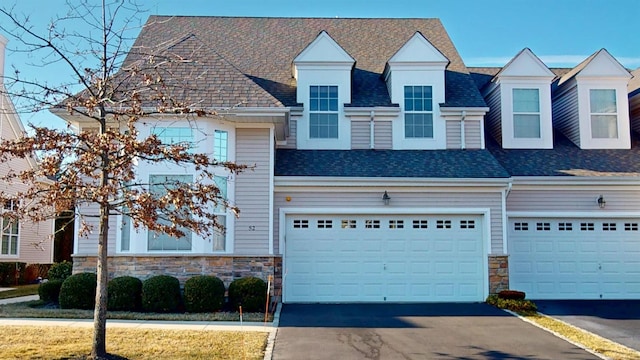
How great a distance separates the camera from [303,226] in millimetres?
14750

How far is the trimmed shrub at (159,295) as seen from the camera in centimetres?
1241

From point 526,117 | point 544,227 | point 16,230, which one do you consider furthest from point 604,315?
point 16,230

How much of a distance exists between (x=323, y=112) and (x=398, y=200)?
136 inches

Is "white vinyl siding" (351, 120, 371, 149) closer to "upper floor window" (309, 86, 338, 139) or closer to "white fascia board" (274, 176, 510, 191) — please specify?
"upper floor window" (309, 86, 338, 139)

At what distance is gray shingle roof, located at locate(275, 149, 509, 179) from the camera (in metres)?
14.7

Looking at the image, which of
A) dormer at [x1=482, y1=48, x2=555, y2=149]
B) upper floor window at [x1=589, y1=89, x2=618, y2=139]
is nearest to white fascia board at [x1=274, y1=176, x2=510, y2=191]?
dormer at [x1=482, y1=48, x2=555, y2=149]

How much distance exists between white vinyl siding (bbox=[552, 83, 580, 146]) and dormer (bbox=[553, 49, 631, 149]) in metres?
0.04

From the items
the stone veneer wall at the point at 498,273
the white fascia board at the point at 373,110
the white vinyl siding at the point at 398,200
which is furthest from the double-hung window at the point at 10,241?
the stone veneer wall at the point at 498,273

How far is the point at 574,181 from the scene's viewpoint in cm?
1522

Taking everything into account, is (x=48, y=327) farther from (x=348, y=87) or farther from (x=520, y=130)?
(x=520, y=130)

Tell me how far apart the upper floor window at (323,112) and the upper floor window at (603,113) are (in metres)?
7.42

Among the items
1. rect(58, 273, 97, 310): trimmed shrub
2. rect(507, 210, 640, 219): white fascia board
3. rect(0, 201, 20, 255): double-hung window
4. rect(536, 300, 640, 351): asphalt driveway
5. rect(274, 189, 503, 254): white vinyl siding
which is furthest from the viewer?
rect(0, 201, 20, 255): double-hung window

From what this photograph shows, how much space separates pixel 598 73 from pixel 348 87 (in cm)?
723

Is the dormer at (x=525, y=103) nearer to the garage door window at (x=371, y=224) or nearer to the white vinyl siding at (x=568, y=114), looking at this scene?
the white vinyl siding at (x=568, y=114)
